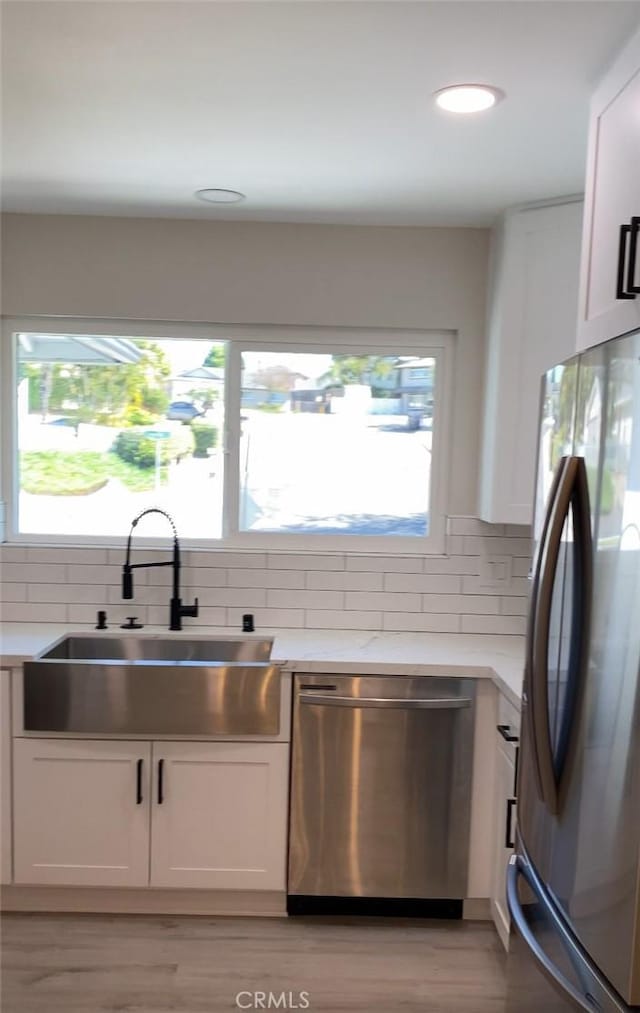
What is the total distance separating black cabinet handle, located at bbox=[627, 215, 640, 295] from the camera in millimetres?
1433

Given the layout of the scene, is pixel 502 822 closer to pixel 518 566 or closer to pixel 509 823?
pixel 509 823

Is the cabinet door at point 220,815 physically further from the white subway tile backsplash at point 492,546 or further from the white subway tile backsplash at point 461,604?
the white subway tile backsplash at point 492,546

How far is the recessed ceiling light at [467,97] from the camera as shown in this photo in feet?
5.87

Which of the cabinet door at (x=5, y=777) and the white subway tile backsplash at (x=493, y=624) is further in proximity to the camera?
the white subway tile backsplash at (x=493, y=624)

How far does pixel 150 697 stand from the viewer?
2545 mm

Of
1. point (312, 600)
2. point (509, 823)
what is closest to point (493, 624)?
point (312, 600)

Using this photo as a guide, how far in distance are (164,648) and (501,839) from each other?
1.38 m

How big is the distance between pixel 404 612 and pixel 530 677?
1.64 metres

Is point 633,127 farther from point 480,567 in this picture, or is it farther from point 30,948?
point 30,948

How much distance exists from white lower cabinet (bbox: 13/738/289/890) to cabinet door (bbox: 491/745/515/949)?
0.71 metres

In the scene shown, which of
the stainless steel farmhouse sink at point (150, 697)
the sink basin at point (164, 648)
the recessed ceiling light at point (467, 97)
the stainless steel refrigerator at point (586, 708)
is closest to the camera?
the stainless steel refrigerator at point (586, 708)

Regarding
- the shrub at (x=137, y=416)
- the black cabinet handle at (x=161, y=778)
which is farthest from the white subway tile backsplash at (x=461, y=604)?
the shrub at (x=137, y=416)

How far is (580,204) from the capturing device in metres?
2.60

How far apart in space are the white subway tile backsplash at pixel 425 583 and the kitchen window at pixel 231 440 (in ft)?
0.40
